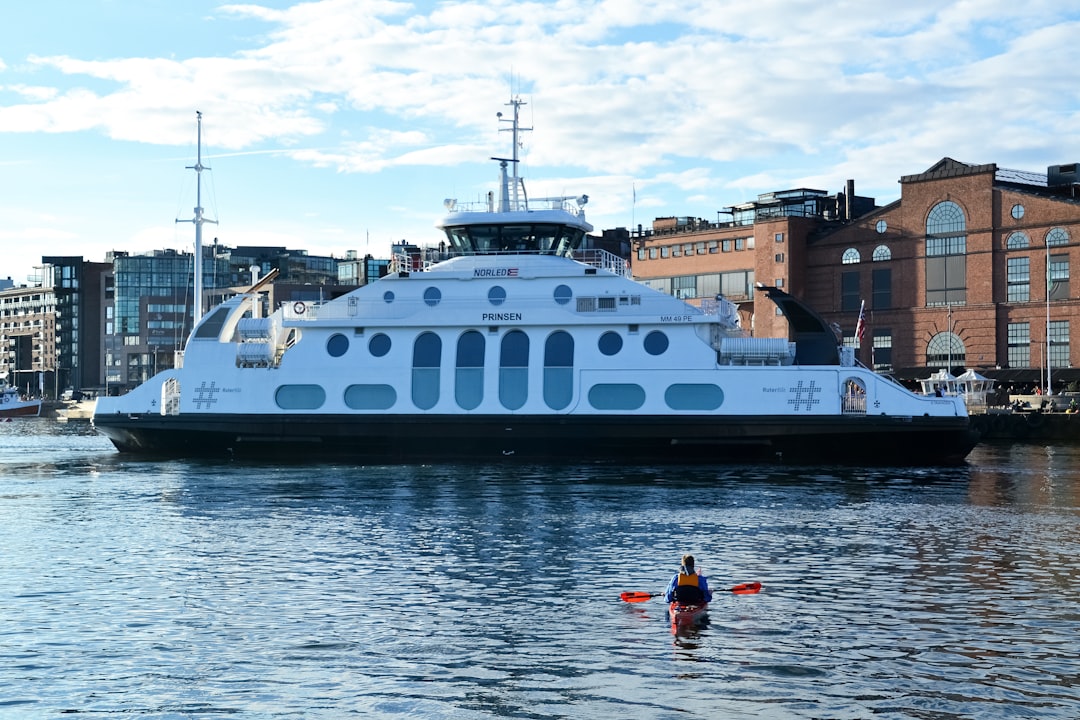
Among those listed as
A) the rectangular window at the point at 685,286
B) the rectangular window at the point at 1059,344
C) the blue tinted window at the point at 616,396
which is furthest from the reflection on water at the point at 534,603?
the rectangular window at the point at 685,286

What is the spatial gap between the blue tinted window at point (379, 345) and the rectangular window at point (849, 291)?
58.5 m

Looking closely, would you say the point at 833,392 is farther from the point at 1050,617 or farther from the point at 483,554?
the point at 1050,617

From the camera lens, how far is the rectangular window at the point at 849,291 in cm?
9794

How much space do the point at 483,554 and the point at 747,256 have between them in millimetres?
84103

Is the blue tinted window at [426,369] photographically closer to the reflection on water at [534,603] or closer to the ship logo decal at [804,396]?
the reflection on water at [534,603]

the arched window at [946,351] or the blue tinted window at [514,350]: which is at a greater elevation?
the arched window at [946,351]

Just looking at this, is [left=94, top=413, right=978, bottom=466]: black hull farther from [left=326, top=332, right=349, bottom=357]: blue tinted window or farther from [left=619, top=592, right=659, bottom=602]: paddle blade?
[left=619, top=592, right=659, bottom=602]: paddle blade

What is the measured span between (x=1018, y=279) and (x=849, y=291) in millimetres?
13558

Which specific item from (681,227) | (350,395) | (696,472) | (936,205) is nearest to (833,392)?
(696,472)

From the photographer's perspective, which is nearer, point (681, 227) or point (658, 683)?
point (658, 683)

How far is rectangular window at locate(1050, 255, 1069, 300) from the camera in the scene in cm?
→ 8631

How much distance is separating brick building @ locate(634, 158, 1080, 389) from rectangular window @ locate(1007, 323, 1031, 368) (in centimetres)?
7

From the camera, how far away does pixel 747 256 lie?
351 ft

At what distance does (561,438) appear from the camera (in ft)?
149
